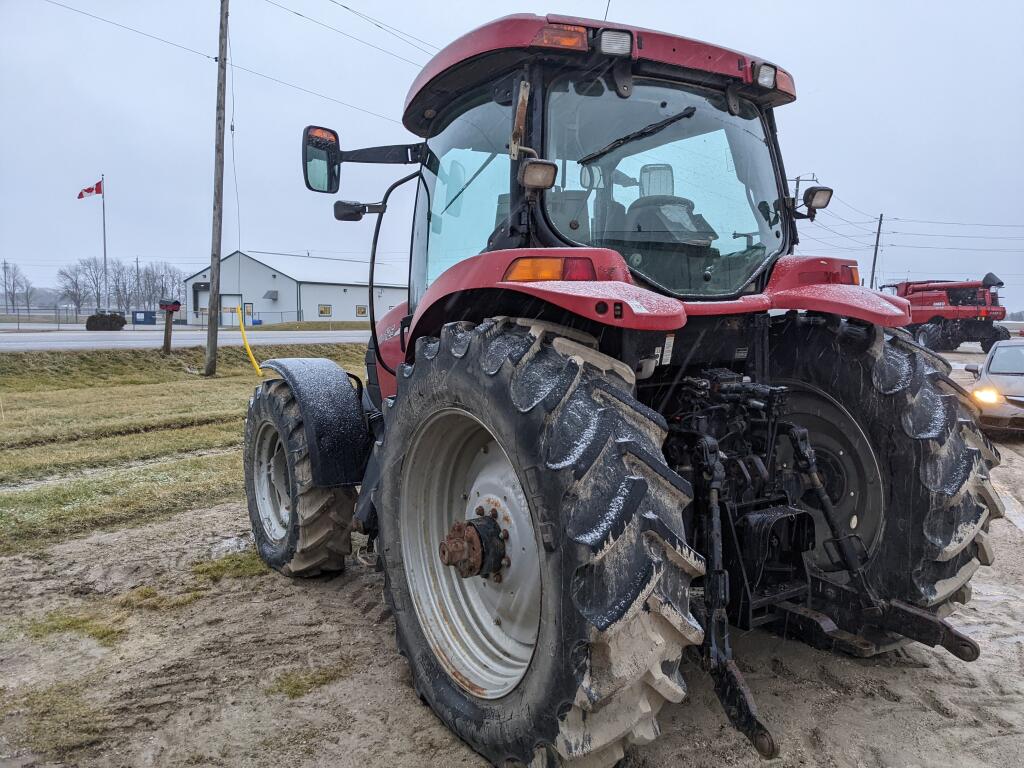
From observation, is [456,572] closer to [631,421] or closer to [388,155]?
[631,421]

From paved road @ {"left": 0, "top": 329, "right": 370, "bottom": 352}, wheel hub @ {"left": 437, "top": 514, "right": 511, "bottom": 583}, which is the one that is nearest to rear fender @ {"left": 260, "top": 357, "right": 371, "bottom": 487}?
wheel hub @ {"left": 437, "top": 514, "right": 511, "bottom": 583}

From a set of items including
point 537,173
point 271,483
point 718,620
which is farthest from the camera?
point 271,483

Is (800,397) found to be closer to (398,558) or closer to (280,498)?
(398,558)

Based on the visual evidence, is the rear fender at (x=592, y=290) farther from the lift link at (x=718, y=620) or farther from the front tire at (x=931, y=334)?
the front tire at (x=931, y=334)

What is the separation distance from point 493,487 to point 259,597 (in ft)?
6.23

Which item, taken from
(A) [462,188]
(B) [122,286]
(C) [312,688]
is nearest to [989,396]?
(A) [462,188]

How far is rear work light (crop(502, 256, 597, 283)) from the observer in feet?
7.87

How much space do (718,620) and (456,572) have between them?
1057mm

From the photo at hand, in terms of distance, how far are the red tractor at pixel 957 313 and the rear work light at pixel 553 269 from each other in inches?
1035

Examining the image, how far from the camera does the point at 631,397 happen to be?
2176 mm

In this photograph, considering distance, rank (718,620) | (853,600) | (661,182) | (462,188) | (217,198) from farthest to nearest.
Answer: (217,198)
(462,188)
(661,182)
(853,600)
(718,620)

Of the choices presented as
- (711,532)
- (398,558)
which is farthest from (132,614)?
(711,532)

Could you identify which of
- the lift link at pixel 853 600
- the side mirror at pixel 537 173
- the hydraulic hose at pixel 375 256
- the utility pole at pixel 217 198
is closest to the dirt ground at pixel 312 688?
the lift link at pixel 853 600

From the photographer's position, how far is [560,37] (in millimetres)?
2654
